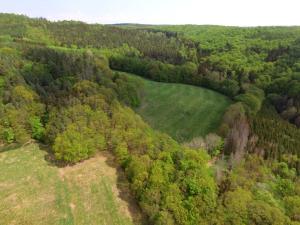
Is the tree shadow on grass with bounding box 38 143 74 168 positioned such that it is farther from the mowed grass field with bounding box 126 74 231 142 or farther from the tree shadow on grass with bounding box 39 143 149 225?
the mowed grass field with bounding box 126 74 231 142

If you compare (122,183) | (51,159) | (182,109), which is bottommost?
(182,109)

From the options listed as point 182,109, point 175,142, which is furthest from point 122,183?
point 182,109

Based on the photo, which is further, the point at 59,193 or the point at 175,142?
the point at 175,142

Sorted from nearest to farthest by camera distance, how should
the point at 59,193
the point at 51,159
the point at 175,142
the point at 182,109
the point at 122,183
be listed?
the point at 59,193, the point at 122,183, the point at 175,142, the point at 51,159, the point at 182,109

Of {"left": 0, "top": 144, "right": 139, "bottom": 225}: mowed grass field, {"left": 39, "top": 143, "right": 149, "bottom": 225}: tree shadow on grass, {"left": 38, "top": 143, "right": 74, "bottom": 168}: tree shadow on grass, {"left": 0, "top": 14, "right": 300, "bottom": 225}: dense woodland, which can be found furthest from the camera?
{"left": 38, "top": 143, "right": 74, "bottom": 168}: tree shadow on grass

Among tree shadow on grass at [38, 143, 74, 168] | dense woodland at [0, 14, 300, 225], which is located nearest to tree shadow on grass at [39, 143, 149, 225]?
tree shadow on grass at [38, 143, 74, 168]

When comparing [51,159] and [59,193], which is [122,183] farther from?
[51,159]

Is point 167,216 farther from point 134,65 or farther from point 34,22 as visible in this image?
point 34,22
